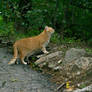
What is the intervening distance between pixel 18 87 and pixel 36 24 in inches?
198

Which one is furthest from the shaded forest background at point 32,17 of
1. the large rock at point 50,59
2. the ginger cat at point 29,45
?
the large rock at point 50,59

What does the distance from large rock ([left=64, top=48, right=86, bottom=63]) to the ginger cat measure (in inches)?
51.4

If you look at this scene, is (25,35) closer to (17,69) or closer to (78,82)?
(17,69)

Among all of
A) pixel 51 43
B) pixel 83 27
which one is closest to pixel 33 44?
pixel 51 43

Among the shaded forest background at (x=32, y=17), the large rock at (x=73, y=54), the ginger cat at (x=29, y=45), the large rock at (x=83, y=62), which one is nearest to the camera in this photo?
the large rock at (x=83, y=62)

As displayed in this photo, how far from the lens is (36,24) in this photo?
1004 centimetres

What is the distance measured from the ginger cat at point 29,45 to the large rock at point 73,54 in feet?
4.28

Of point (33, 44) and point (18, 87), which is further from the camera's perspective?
point (33, 44)

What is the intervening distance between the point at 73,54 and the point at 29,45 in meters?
1.84

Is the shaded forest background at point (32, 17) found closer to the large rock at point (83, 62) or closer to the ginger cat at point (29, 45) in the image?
the ginger cat at point (29, 45)

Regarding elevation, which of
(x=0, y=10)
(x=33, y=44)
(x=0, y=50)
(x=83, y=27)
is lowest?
(x=0, y=50)

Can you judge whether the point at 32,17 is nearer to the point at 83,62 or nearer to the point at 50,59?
the point at 50,59

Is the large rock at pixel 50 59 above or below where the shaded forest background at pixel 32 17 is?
below

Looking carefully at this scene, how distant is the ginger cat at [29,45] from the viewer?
7703mm
